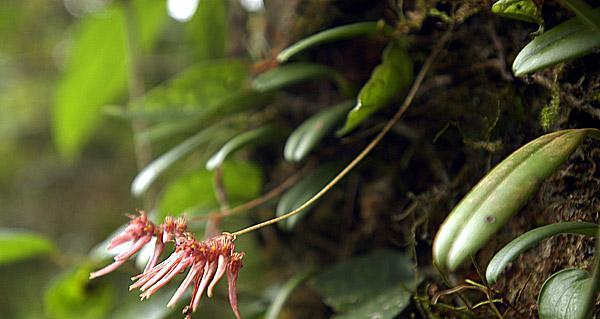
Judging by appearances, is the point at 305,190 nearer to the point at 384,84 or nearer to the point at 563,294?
the point at 384,84

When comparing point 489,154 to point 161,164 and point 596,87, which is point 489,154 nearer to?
point 596,87

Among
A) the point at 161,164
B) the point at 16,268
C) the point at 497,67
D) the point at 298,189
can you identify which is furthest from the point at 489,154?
the point at 16,268

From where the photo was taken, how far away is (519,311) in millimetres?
493

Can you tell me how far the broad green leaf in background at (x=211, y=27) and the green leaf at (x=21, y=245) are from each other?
371 mm

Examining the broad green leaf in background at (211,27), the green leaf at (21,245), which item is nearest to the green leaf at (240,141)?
the broad green leaf in background at (211,27)

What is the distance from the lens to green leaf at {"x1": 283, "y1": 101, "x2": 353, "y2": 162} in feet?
1.96

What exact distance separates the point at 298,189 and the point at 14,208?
4.75 feet

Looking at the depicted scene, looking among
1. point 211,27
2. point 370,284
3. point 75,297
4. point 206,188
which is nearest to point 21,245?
point 75,297

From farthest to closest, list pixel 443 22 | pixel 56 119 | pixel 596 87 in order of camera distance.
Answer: pixel 56 119, pixel 443 22, pixel 596 87

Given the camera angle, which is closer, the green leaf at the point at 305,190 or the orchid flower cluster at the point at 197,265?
the orchid flower cluster at the point at 197,265

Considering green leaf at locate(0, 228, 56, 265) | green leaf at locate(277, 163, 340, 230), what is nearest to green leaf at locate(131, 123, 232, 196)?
green leaf at locate(277, 163, 340, 230)

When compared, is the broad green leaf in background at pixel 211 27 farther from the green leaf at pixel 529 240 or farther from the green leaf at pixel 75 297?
the green leaf at pixel 529 240

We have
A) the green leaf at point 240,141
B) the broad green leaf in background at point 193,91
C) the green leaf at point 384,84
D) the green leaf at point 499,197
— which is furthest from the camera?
the broad green leaf in background at point 193,91

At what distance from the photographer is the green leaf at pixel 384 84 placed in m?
0.54
